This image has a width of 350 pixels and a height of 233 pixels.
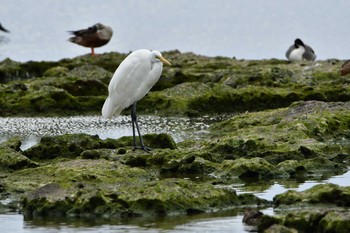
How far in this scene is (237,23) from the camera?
6900 centimetres

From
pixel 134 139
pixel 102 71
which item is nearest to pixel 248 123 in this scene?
pixel 134 139

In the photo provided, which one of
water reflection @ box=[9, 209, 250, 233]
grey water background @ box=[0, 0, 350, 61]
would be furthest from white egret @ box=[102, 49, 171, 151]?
grey water background @ box=[0, 0, 350, 61]

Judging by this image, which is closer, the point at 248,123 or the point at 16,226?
the point at 16,226

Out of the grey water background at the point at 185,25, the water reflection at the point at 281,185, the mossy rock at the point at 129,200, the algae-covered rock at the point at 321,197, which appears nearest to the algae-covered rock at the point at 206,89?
the water reflection at the point at 281,185

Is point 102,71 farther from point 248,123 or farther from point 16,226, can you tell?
point 16,226

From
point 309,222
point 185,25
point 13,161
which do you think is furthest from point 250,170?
point 185,25

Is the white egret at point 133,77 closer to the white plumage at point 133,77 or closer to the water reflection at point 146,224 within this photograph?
the white plumage at point 133,77

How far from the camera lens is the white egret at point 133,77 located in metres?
20.0

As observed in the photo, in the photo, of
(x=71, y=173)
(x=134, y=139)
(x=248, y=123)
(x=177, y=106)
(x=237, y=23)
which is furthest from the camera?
(x=237, y=23)

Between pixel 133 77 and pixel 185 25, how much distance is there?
48633 mm

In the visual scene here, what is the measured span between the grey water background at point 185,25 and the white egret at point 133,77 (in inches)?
1293

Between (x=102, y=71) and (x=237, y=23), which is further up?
(x=237, y=23)

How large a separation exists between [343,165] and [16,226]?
5730 millimetres

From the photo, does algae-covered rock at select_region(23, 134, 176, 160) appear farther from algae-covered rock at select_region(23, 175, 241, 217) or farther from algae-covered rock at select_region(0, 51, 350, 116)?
algae-covered rock at select_region(0, 51, 350, 116)
